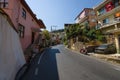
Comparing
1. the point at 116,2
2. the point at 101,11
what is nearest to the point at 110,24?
the point at 116,2

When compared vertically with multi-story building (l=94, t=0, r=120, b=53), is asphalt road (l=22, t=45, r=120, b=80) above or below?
below

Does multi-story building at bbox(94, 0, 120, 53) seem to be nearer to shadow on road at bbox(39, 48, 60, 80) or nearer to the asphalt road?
the asphalt road

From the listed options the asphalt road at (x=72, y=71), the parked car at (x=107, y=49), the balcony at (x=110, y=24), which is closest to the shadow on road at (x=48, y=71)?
the asphalt road at (x=72, y=71)

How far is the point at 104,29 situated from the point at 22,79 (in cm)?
2790

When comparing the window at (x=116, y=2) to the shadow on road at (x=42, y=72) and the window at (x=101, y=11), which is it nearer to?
the window at (x=101, y=11)

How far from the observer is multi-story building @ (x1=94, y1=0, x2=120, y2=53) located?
2730 centimetres

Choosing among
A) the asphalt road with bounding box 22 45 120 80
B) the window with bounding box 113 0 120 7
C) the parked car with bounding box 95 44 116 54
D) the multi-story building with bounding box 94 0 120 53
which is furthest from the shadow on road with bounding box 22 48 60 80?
the window with bounding box 113 0 120 7

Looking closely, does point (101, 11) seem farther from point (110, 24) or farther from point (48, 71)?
point (48, 71)

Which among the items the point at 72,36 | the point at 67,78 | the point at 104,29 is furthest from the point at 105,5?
the point at 67,78

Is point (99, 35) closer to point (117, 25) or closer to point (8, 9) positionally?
point (117, 25)

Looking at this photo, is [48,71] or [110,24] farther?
[110,24]

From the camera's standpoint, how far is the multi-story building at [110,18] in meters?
27.3

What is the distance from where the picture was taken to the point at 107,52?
76.0 feet

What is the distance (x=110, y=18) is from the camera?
30.6 meters
